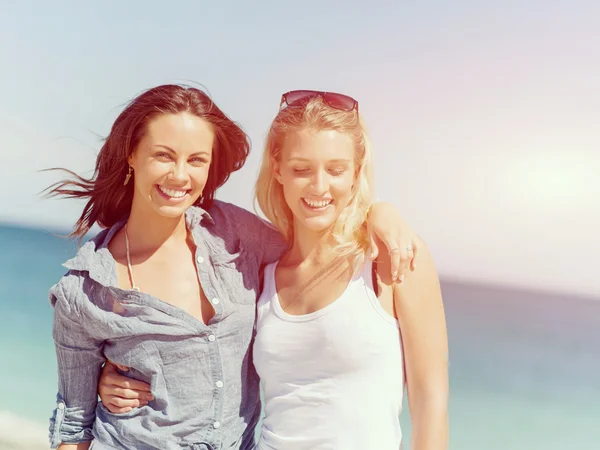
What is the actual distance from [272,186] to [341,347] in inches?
35.4

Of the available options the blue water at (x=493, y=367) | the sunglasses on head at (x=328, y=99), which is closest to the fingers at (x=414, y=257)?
the sunglasses on head at (x=328, y=99)

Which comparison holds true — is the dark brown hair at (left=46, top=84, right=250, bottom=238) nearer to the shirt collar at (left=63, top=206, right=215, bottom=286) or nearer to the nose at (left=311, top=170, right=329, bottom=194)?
the shirt collar at (left=63, top=206, right=215, bottom=286)

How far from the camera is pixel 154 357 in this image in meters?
2.44

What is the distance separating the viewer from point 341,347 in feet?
7.55

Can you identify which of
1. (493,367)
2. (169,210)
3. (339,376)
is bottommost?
(493,367)

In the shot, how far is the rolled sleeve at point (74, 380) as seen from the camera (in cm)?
247

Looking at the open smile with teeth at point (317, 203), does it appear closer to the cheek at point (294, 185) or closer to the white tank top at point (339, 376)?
the cheek at point (294, 185)

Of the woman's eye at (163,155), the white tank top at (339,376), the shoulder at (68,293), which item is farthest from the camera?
the woman's eye at (163,155)

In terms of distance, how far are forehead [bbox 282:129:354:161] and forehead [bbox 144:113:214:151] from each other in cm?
44

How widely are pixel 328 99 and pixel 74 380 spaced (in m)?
1.67

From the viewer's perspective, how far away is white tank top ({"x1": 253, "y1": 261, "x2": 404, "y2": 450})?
2297 millimetres

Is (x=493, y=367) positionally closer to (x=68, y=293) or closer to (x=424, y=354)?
(x=424, y=354)

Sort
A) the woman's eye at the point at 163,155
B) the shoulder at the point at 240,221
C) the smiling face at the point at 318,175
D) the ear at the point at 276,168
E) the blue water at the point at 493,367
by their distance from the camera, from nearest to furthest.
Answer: the smiling face at the point at 318,175
the woman's eye at the point at 163,155
the ear at the point at 276,168
the shoulder at the point at 240,221
the blue water at the point at 493,367

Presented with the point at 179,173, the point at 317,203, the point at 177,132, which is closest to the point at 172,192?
the point at 179,173
